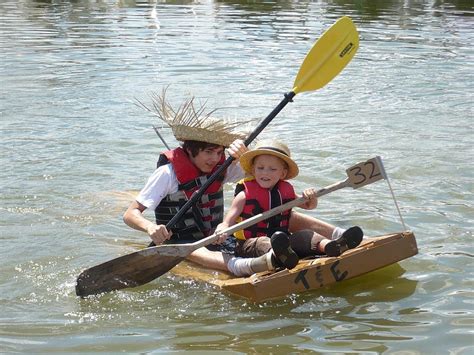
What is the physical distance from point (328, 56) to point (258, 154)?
1086mm

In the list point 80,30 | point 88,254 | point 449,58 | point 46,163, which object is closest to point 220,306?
point 88,254

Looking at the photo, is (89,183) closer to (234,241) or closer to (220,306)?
(234,241)

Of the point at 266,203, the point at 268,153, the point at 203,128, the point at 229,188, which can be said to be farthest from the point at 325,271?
the point at 229,188

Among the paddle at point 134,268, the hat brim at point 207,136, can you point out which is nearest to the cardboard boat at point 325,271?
the paddle at point 134,268

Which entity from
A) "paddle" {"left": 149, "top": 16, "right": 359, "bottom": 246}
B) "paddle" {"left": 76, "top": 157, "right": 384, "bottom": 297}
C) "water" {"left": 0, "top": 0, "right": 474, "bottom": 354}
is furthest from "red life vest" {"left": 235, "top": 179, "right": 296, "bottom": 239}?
"paddle" {"left": 149, "top": 16, "right": 359, "bottom": 246}

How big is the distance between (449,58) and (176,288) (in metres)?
11.3

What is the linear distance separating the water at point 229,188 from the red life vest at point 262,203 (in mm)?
480

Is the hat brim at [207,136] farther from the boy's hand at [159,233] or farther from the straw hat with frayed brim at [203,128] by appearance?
the boy's hand at [159,233]

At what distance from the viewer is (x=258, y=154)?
540 cm

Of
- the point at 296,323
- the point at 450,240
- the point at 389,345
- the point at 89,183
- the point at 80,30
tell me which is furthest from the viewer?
the point at 80,30

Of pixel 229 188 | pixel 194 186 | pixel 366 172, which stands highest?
pixel 366 172

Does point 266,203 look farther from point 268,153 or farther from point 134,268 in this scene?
point 134,268

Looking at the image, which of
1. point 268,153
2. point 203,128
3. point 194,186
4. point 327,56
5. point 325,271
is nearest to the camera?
point 325,271

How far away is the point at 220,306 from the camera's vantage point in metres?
5.13
